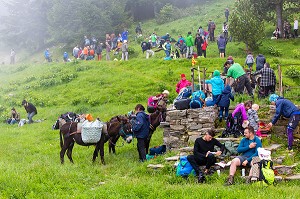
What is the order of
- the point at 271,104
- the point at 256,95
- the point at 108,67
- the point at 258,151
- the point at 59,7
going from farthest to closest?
the point at 59,7, the point at 108,67, the point at 256,95, the point at 271,104, the point at 258,151

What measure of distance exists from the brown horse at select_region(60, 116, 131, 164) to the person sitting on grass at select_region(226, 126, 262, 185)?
5.14 metres

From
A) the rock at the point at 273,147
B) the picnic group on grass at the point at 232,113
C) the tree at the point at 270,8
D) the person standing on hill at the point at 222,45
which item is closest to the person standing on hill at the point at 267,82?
the picnic group on grass at the point at 232,113

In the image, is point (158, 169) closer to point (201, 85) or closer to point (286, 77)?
point (201, 85)

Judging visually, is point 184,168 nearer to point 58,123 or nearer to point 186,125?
point 186,125

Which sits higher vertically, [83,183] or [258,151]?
[258,151]

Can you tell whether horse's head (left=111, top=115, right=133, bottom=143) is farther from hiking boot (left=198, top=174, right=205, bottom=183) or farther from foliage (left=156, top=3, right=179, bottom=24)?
foliage (left=156, top=3, right=179, bottom=24)

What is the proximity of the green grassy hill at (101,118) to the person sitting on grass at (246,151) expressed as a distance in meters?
0.54

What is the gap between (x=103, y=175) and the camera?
1274 centimetres

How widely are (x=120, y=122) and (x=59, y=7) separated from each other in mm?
36393

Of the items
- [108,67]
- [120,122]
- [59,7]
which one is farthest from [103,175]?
[59,7]

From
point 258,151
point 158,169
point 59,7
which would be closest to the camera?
point 258,151

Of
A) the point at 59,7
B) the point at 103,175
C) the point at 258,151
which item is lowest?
the point at 103,175

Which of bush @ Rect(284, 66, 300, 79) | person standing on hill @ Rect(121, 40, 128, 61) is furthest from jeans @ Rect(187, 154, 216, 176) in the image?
person standing on hill @ Rect(121, 40, 128, 61)

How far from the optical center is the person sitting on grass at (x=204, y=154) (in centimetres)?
1167
